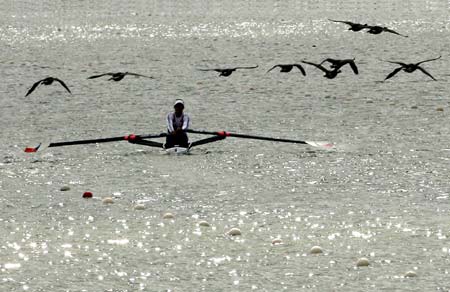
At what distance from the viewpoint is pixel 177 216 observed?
59.6 ft

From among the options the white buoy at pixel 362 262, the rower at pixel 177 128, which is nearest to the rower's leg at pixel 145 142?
the rower at pixel 177 128

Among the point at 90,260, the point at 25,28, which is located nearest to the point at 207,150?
the point at 90,260

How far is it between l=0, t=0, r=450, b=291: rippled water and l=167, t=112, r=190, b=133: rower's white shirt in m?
0.63

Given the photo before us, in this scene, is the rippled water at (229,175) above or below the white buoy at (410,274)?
below

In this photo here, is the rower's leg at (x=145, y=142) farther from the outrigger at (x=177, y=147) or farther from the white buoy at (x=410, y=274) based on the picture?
the white buoy at (x=410, y=274)

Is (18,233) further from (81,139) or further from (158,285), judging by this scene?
(81,139)

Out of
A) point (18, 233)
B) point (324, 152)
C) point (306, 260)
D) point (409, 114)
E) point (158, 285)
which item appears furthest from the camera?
point (409, 114)

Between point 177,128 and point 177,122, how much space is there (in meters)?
0.12

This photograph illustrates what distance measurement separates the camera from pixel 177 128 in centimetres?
2431

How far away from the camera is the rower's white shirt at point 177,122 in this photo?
2413cm

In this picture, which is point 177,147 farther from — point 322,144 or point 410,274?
point 410,274

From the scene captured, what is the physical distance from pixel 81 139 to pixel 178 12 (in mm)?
33079

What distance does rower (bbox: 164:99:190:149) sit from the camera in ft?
78.6

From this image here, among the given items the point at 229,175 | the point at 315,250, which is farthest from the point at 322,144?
the point at 315,250
